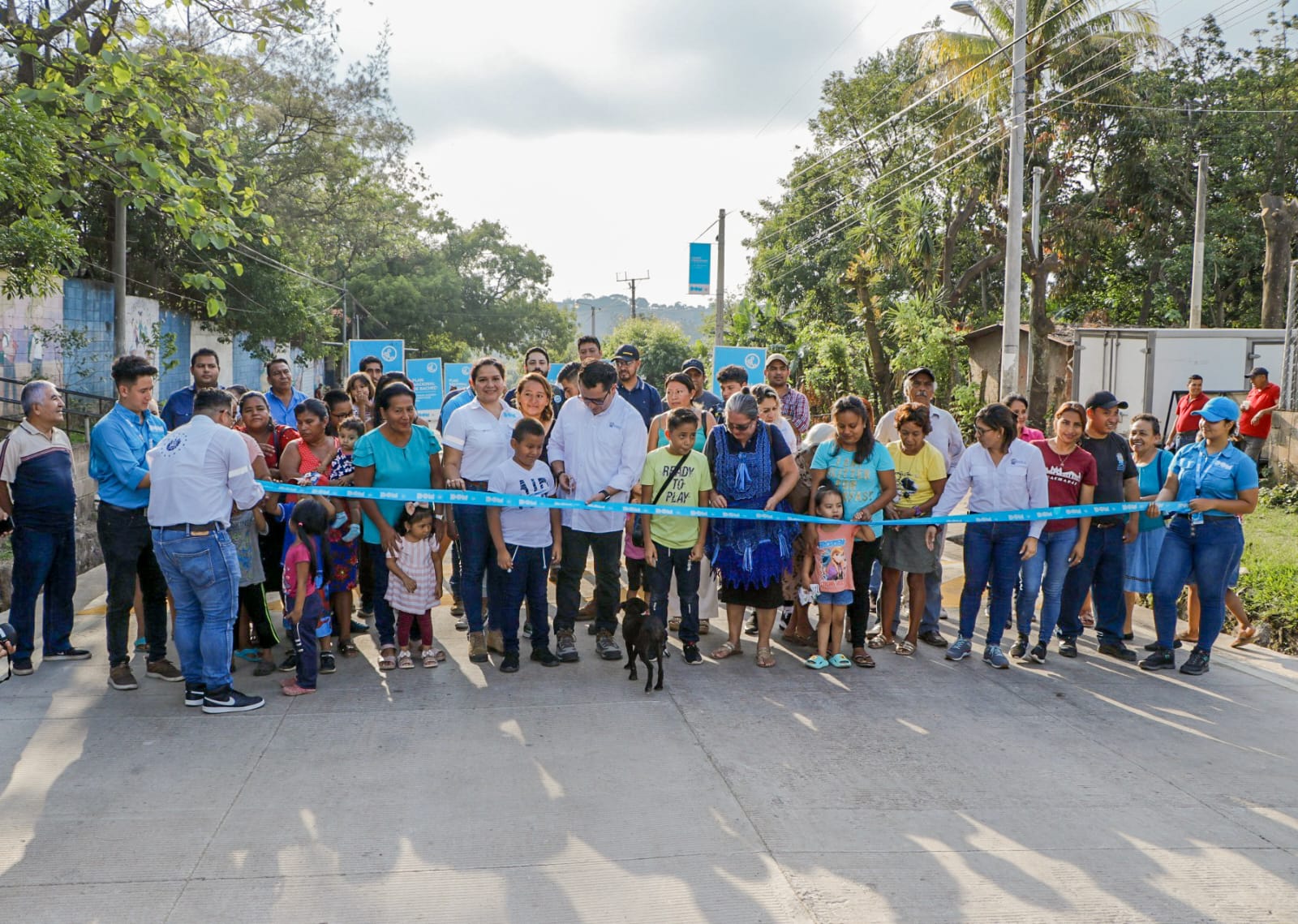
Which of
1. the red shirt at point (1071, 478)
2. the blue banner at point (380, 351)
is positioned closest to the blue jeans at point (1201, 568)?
the red shirt at point (1071, 478)

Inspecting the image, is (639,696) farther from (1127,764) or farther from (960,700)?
(1127,764)

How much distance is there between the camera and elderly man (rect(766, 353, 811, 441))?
873cm

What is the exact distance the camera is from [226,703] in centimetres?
548

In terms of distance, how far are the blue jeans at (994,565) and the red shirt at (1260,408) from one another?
26.6ft

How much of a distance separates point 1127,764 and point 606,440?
3451 mm

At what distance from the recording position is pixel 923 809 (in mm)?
4348

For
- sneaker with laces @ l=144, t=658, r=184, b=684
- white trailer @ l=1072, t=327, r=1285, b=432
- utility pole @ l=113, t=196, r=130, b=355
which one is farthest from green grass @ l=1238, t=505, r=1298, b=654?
utility pole @ l=113, t=196, r=130, b=355

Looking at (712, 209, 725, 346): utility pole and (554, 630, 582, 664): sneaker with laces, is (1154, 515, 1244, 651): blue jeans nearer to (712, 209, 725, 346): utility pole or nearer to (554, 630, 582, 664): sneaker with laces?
(554, 630, 582, 664): sneaker with laces

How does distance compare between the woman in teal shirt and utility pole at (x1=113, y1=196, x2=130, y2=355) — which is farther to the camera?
utility pole at (x1=113, y1=196, x2=130, y2=355)

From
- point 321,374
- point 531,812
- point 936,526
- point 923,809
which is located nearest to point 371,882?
point 531,812

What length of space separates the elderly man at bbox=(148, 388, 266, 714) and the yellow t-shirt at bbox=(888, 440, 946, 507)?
4.09 metres

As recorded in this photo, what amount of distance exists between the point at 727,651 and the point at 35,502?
4369 millimetres

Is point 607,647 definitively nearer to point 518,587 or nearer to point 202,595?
point 518,587

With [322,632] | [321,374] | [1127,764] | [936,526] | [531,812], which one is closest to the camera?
[531,812]
